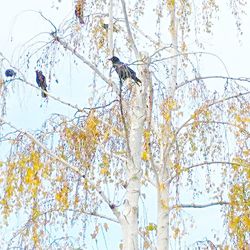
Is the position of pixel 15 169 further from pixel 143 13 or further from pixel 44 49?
pixel 143 13

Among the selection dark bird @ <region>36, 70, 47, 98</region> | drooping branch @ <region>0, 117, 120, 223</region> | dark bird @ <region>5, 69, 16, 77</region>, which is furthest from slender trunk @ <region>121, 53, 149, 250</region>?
dark bird @ <region>5, 69, 16, 77</region>

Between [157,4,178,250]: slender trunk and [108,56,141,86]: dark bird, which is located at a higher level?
[108,56,141,86]: dark bird

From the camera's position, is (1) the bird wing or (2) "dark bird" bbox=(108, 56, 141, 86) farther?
(1) the bird wing

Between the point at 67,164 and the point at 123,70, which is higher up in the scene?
the point at 123,70

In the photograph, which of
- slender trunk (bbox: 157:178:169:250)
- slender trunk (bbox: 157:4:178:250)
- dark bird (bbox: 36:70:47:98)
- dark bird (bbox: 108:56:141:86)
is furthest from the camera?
slender trunk (bbox: 157:178:169:250)

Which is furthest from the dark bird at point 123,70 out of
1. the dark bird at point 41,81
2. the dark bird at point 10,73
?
the dark bird at point 10,73

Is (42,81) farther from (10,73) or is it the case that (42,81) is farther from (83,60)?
(83,60)

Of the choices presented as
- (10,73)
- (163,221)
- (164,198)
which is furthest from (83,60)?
(163,221)

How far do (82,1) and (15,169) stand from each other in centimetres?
152

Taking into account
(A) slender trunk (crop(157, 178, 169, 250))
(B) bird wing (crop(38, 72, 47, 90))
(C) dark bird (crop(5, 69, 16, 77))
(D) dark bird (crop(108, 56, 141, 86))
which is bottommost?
(A) slender trunk (crop(157, 178, 169, 250))

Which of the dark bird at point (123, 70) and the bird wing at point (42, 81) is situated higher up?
the bird wing at point (42, 81)

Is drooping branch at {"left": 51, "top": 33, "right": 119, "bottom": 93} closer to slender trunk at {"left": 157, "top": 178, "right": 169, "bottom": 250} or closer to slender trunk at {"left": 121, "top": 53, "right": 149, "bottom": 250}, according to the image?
slender trunk at {"left": 121, "top": 53, "right": 149, "bottom": 250}

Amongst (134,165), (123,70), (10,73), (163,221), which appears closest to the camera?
(123,70)

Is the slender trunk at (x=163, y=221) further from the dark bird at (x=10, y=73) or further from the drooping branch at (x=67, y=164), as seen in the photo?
the dark bird at (x=10, y=73)
